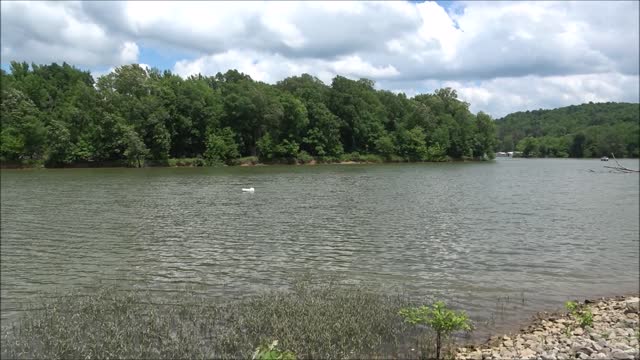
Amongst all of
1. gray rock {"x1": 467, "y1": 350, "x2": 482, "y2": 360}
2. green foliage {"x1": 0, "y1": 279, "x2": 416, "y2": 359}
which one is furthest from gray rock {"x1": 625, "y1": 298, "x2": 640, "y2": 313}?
green foliage {"x1": 0, "y1": 279, "x2": 416, "y2": 359}

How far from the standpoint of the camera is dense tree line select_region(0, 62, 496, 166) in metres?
101

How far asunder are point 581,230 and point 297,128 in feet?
308

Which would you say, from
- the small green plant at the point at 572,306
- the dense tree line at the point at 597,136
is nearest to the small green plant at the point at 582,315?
the small green plant at the point at 572,306

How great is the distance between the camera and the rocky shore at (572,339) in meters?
10.2

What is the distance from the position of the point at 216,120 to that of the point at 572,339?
109 m

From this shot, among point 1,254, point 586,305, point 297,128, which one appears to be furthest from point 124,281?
point 297,128

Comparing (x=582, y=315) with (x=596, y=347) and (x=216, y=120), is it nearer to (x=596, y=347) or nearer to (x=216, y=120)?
(x=596, y=347)

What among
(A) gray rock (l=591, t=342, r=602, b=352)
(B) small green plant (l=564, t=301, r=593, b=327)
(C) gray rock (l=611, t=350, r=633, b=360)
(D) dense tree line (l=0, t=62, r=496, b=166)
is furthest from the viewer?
(D) dense tree line (l=0, t=62, r=496, b=166)

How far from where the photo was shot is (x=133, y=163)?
100812 mm

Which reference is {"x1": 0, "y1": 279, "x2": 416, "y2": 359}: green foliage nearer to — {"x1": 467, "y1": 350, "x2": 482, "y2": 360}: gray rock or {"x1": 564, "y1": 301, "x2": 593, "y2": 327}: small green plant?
{"x1": 467, "y1": 350, "x2": 482, "y2": 360}: gray rock

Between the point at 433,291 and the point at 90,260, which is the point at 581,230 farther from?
the point at 90,260

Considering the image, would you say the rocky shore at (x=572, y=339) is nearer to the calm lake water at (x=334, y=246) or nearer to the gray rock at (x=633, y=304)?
the gray rock at (x=633, y=304)

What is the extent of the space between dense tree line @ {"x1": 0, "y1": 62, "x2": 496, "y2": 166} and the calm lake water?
60.2 metres

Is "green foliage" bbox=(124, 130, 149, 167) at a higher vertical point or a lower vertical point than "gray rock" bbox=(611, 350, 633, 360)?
higher
